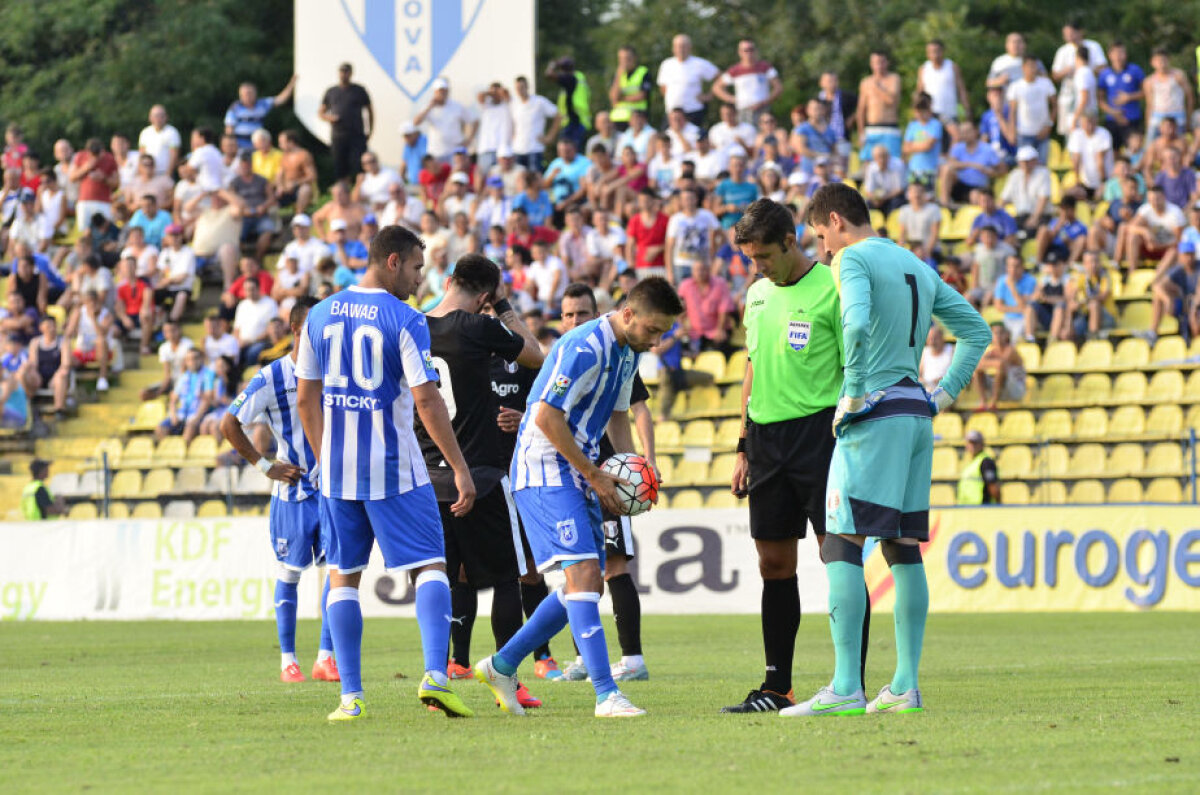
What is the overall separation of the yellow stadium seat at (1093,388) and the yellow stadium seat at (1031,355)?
1.63ft

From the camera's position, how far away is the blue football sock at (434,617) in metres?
7.78

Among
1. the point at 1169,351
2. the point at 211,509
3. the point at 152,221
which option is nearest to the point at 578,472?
the point at 1169,351

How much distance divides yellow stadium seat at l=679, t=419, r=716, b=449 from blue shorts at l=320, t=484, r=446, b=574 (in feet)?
43.1

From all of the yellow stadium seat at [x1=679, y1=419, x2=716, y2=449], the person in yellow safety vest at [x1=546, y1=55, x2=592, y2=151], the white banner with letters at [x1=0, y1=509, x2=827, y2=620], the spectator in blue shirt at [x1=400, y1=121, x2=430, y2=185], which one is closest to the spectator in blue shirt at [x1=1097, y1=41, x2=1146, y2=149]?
the yellow stadium seat at [x1=679, y1=419, x2=716, y2=449]

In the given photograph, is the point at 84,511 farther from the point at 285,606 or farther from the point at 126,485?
the point at 285,606

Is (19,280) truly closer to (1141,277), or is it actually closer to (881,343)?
(1141,277)

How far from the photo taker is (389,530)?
7812 mm

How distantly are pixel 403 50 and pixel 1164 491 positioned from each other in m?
13.2

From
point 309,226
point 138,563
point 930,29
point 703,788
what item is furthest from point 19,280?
point 703,788

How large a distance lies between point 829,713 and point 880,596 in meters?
10.6

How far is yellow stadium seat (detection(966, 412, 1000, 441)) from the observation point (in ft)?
66.0

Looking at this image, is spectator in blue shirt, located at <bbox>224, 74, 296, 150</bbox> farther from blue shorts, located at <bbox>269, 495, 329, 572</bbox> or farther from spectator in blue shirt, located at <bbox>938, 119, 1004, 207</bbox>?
blue shorts, located at <bbox>269, 495, 329, 572</bbox>

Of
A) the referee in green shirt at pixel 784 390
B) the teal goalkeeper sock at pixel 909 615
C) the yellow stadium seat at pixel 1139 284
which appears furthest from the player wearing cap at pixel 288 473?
the yellow stadium seat at pixel 1139 284

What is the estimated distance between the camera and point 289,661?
1091 cm
